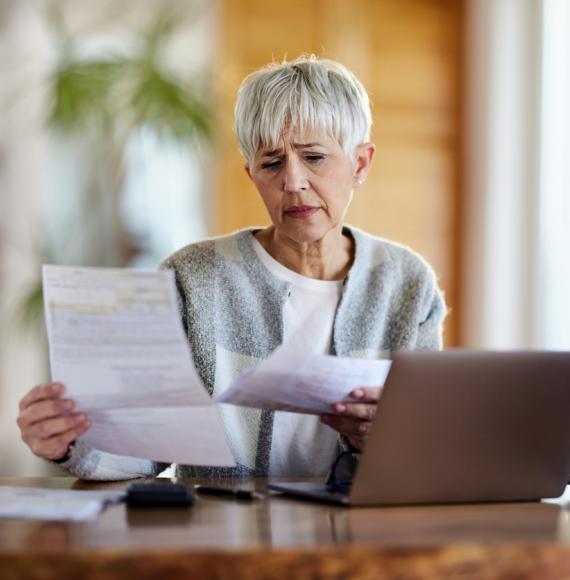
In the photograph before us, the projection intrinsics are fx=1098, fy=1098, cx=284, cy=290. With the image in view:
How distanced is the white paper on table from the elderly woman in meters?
0.31

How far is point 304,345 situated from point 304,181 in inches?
12.1

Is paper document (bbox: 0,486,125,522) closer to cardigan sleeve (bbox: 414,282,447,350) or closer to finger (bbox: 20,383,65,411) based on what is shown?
finger (bbox: 20,383,65,411)

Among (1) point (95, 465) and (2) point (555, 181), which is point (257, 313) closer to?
(1) point (95, 465)

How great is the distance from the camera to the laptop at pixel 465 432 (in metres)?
1.36

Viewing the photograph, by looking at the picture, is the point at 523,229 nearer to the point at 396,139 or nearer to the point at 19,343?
the point at 396,139

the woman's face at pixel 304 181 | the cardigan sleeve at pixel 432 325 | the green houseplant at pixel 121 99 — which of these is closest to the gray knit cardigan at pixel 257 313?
the cardigan sleeve at pixel 432 325

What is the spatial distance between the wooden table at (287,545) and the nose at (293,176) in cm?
71

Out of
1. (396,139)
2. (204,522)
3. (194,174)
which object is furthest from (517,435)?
(194,174)

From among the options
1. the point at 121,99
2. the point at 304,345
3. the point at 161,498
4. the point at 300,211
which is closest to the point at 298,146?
the point at 300,211

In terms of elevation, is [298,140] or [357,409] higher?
[298,140]

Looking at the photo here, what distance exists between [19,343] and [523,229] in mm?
2052

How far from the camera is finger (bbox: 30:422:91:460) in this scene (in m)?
1.55

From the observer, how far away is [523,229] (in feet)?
14.1

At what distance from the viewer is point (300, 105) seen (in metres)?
1.92
